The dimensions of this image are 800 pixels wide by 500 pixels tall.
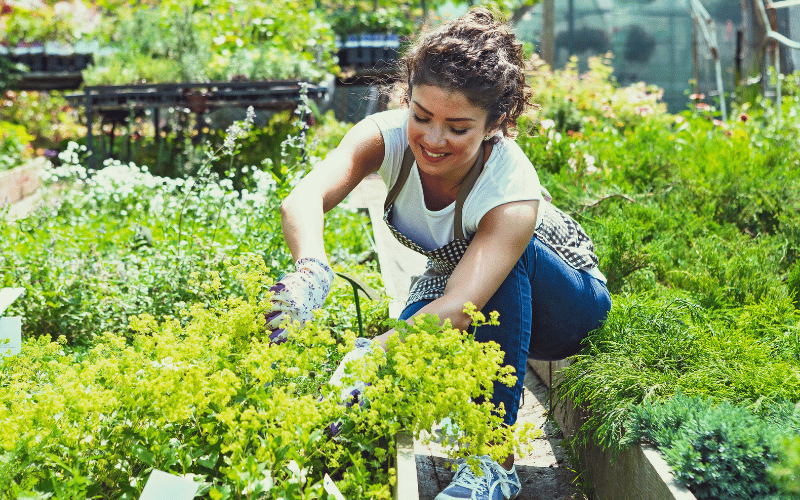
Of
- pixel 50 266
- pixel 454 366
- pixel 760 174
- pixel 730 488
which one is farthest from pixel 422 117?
pixel 760 174

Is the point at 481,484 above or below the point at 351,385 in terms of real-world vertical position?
below

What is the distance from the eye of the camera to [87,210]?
12.1 feet

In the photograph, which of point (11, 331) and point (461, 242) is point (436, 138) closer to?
point (461, 242)

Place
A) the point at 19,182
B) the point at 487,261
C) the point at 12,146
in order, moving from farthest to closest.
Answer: the point at 12,146
the point at 19,182
the point at 487,261

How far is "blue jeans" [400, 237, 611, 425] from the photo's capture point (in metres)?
1.78

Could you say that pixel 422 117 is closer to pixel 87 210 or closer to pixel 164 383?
pixel 164 383

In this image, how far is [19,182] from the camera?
5512 millimetres

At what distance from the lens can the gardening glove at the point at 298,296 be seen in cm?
151

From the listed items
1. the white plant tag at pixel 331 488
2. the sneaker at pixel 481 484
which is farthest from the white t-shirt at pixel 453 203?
the white plant tag at pixel 331 488

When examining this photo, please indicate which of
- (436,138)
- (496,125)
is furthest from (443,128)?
(496,125)

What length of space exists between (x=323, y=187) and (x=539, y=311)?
692 millimetres

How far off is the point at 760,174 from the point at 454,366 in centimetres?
274

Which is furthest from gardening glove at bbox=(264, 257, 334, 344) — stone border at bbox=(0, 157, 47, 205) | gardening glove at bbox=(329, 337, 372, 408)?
stone border at bbox=(0, 157, 47, 205)

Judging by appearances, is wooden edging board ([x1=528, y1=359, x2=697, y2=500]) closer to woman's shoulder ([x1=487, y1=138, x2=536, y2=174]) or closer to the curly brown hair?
woman's shoulder ([x1=487, y1=138, x2=536, y2=174])
